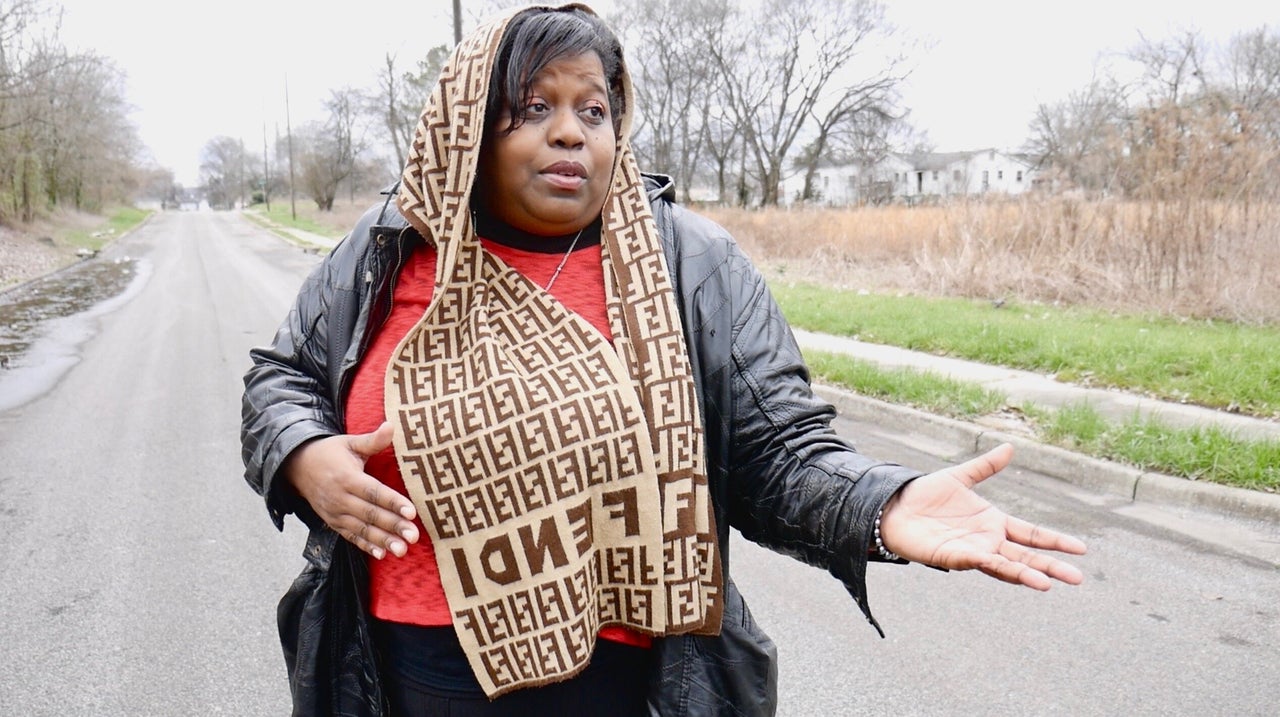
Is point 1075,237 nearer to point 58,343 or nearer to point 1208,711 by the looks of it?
point 1208,711

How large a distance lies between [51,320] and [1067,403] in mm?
13268

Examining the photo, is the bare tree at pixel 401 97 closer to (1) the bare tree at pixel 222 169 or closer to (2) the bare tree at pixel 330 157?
(2) the bare tree at pixel 330 157

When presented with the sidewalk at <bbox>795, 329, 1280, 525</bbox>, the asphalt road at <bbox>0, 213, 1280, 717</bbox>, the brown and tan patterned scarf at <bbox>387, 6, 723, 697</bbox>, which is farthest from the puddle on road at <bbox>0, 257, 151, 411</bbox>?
the brown and tan patterned scarf at <bbox>387, 6, 723, 697</bbox>

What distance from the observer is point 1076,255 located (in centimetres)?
1127

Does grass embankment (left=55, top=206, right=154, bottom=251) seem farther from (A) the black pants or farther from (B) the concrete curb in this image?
(A) the black pants

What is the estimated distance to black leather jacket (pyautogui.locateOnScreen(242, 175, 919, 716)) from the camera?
141 cm

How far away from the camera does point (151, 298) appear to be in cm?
1656

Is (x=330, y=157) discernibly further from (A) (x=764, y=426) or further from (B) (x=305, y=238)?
(A) (x=764, y=426)

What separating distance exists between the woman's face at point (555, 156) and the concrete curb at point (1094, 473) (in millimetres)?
4537

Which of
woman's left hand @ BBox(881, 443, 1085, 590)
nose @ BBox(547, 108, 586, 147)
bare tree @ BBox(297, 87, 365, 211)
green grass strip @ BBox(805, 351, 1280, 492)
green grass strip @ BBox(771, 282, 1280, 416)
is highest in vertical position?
bare tree @ BBox(297, 87, 365, 211)

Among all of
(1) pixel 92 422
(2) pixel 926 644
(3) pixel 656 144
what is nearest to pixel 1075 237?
(2) pixel 926 644

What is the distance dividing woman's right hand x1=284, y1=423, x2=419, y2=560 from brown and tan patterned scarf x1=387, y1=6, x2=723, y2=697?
0.20 feet

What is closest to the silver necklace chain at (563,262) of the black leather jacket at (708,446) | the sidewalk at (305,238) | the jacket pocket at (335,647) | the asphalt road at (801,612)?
the black leather jacket at (708,446)

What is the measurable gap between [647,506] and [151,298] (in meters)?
17.5
